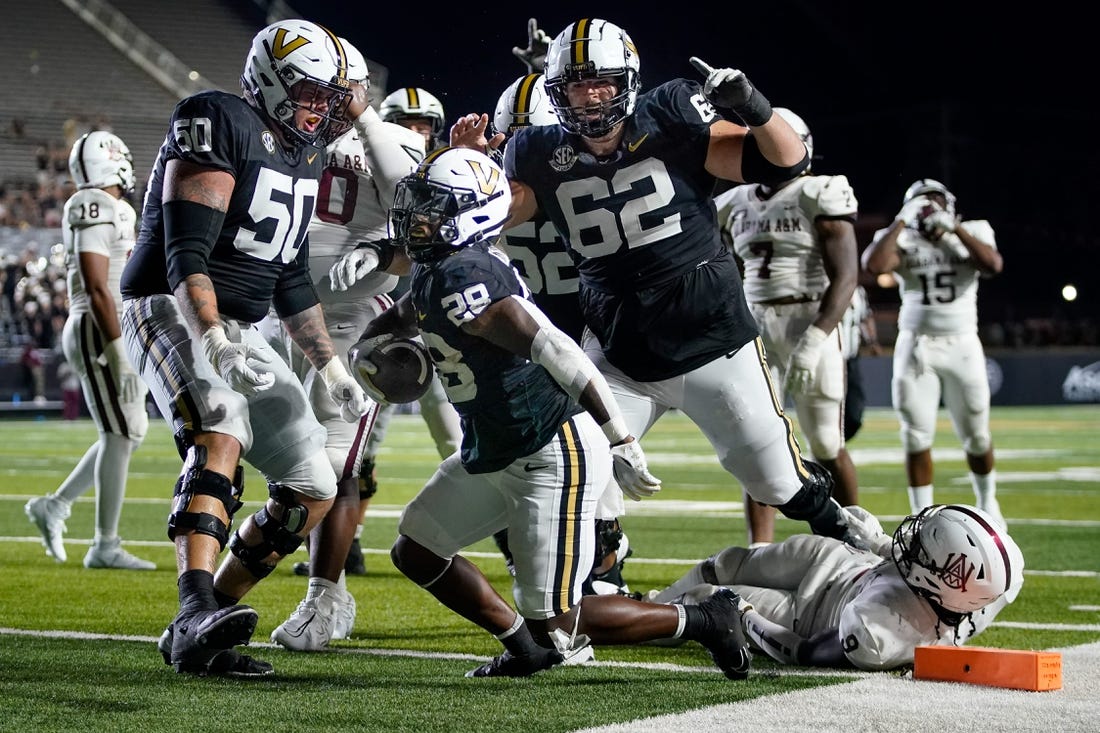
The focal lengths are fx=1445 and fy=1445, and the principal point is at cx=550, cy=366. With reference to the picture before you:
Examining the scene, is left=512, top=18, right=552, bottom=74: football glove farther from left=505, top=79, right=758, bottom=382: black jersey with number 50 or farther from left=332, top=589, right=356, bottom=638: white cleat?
left=332, top=589, right=356, bottom=638: white cleat

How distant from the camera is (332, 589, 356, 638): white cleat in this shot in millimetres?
4375

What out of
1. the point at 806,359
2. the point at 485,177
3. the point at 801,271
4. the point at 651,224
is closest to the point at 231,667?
the point at 485,177

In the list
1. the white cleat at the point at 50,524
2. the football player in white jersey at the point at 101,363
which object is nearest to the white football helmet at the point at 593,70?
the football player in white jersey at the point at 101,363

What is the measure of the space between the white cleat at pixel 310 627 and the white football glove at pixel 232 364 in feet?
2.80

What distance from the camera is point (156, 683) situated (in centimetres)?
353

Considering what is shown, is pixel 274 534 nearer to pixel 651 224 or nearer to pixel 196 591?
pixel 196 591

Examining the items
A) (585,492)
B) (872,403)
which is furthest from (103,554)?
(872,403)

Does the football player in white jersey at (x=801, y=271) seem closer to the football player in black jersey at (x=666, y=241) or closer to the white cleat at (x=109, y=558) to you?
the football player in black jersey at (x=666, y=241)

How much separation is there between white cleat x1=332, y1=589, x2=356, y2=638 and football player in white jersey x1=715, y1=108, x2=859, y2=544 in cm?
189

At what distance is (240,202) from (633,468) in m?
1.35

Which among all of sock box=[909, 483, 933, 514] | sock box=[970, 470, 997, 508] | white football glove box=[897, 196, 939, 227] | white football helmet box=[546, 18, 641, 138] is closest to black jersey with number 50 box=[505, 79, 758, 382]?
white football helmet box=[546, 18, 641, 138]

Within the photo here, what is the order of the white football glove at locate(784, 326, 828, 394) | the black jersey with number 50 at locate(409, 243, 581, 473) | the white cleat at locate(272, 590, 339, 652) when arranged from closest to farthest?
1. the black jersey with number 50 at locate(409, 243, 581, 473)
2. the white cleat at locate(272, 590, 339, 652)
3. the white football glove at locate(784, 326, 828, 394)

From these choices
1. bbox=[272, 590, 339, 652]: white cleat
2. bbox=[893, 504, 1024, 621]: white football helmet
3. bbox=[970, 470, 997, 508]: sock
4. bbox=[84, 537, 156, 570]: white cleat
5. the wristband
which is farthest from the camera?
bbox=[970, 470, 997, 508]: sock

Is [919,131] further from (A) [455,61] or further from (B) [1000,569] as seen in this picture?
(B) [1000,569]
